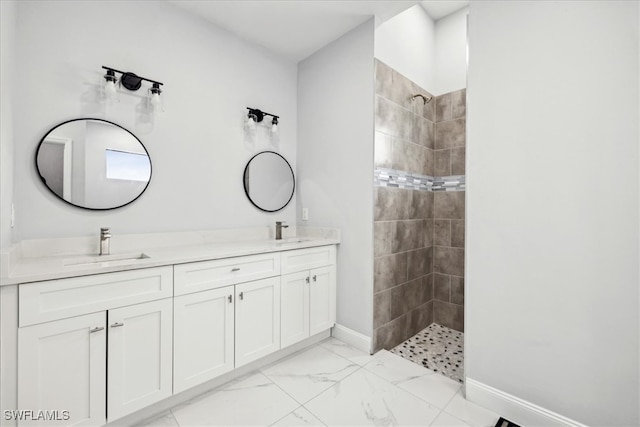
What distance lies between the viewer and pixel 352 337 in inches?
97.0

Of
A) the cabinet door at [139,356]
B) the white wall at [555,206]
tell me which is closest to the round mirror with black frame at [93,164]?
the cabinet door at [139,356]

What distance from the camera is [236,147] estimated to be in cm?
254

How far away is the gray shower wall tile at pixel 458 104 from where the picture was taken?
9.42 feet

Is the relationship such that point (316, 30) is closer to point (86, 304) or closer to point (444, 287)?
point (86, 304)

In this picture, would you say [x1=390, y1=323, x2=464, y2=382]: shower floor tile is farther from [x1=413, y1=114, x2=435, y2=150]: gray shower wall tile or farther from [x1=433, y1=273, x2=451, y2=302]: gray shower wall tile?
[x1=413, y1=114, x2=435, y2=150]: gray shower wall tile

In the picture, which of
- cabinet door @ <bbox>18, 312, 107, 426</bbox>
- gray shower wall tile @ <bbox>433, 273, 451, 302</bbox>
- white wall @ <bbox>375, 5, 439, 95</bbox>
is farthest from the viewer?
gray shower wall tile @ <bbox>433, 273, 451, 302</bbox>

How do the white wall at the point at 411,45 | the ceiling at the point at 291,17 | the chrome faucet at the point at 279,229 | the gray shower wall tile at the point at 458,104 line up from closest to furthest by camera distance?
the ceiling at the point at 291,17
the white wall at the point at 411,45
the chrome faucet at the point at 279,229
the gray shower wall tile at the point at 458,104

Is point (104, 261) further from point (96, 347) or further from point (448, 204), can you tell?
point (448, 204)

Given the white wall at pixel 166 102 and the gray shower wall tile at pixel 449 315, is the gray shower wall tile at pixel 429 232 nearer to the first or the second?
the gray shower wall tile at pixel 449 315

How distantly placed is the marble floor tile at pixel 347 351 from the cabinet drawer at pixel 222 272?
2.95 ft

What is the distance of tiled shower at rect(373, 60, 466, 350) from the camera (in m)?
2.40

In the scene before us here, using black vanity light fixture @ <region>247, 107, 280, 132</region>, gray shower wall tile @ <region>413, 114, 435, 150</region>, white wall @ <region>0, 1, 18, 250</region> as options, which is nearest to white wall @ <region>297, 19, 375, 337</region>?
black vanity light fixture @ <region>247, 107, 280, 132</region>

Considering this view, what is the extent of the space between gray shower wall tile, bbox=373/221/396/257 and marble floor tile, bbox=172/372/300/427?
126 centimetres

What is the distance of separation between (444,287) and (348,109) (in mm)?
2138
